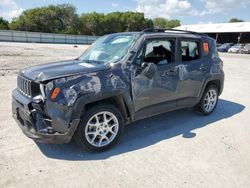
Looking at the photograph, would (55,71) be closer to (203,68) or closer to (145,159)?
(145,159)

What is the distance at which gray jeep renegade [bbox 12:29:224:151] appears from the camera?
3.44 metres

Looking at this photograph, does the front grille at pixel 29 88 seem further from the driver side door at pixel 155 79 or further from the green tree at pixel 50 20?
the green tree at pixel 50 20

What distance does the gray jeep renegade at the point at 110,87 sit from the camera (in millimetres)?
3443

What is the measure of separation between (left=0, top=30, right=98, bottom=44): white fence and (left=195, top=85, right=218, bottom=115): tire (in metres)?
44.1

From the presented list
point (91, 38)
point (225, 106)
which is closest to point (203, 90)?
point (225, 106)

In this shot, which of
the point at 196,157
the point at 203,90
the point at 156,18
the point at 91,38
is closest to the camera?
the point at 196,157

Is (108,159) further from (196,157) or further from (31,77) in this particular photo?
(31,77)

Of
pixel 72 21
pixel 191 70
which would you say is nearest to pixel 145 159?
pixel 191 70

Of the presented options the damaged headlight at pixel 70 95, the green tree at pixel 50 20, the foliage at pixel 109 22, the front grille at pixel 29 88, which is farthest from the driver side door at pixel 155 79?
the foliage at pixel 109 22

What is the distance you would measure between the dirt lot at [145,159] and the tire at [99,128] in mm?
160

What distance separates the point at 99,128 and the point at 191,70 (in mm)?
2378

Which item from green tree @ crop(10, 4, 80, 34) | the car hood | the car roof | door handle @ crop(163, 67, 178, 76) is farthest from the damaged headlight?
green tree @ crop(10, 4, 80, 34)

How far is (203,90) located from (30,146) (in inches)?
148

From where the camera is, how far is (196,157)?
3.85m
